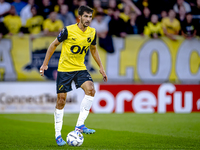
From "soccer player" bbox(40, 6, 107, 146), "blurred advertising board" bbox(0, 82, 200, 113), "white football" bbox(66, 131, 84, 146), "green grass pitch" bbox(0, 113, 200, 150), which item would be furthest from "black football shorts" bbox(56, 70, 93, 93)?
"blurred advertising board" bbox(0, 82, 200, 113)

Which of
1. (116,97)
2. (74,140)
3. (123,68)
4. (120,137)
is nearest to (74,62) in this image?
(74,140)

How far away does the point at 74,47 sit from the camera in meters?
5.80

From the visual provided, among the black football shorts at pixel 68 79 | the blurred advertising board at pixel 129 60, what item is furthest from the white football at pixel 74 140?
the blurred advertising board at pixel 129 60

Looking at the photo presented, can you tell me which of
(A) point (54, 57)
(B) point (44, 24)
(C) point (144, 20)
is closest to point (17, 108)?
(A) point (54, 57)

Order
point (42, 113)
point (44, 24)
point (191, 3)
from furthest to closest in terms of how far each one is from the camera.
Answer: point (191, 3), point (44, 24), point (42, 113)

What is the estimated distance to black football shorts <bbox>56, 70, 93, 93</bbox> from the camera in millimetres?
5797

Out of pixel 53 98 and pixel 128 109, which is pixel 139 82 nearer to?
pixel 128 109

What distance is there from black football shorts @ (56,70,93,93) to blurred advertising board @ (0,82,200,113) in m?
6.24

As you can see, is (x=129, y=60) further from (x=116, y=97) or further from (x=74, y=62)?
(x=74, y=62)

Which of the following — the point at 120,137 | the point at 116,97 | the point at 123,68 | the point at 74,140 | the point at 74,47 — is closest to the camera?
the point at 74,140

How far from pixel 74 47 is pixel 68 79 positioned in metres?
0.54

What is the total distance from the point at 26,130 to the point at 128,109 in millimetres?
5156

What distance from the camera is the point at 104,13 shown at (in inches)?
517

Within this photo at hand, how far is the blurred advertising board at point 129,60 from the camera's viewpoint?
12.5 m
